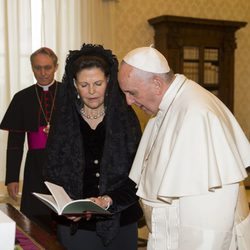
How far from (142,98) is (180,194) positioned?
42 cm

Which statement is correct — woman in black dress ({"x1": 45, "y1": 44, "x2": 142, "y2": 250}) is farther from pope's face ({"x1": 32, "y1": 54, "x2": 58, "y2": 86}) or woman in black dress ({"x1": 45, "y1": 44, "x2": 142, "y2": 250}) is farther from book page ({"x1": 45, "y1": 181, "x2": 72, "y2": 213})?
pope's face ({"x1": 32, "y1": 54, "x2": 58, "y2": 86})

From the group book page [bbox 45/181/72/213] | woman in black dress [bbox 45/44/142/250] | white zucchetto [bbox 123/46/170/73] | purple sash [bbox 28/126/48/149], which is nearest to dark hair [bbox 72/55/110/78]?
woman in black dress [bbox 45/44/142/250]

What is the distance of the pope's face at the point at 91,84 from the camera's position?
7.41 feet

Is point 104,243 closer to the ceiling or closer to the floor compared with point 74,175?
closer to the floor

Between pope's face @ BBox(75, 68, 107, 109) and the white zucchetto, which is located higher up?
the white zucchetto

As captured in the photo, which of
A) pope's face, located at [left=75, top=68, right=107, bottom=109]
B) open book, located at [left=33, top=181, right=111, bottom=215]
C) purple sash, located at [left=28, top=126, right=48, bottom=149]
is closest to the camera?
open book, located at [left=33, top=181, right=111, bottom=215]

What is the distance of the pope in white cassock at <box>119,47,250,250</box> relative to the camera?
1.81 meters

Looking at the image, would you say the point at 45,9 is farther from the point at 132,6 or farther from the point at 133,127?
the point at 133,127

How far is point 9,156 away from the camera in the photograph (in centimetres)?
370

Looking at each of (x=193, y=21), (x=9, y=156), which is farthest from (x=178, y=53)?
(x=9, y=156)

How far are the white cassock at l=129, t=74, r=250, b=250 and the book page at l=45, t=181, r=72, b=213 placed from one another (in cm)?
34

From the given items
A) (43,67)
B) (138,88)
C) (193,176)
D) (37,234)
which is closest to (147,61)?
(138,88)

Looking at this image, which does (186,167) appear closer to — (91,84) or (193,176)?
(193,176)

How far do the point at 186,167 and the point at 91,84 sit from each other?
666 mm
